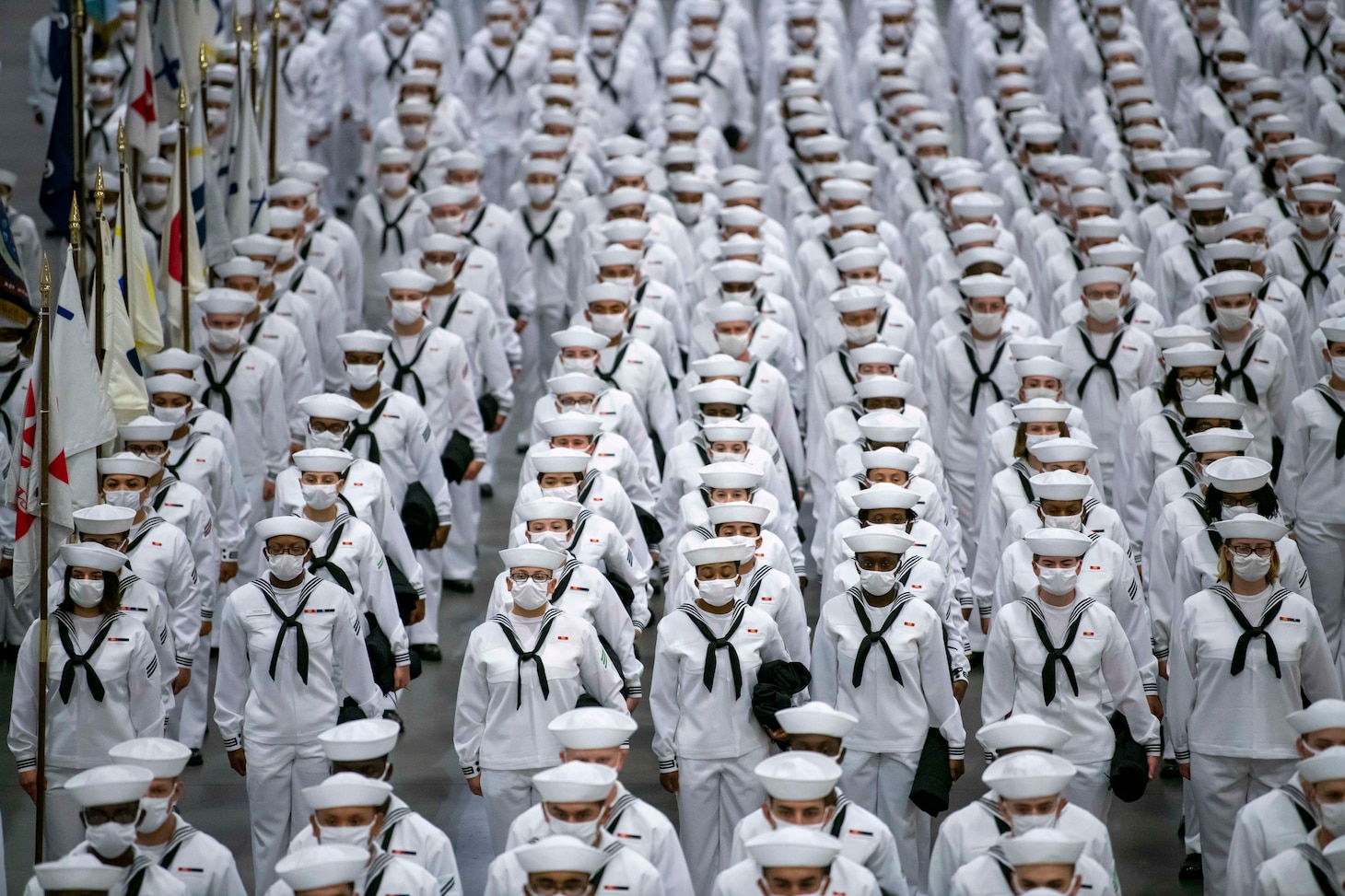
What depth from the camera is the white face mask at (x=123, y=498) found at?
988 cm

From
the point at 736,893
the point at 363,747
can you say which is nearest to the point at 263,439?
the point at 363,747

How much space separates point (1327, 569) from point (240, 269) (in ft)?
23.0

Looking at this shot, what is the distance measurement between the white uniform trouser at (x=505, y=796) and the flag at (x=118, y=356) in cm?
353

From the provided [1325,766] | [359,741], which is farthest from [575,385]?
[1325,766]

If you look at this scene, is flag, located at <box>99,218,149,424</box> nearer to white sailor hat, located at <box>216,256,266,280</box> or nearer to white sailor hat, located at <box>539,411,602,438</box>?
white sailor hat, located at <box>216,256,266,280</box>

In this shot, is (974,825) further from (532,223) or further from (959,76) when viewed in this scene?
(959,76)

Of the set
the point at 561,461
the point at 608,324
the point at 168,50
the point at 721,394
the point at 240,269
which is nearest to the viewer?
the point at 561,461

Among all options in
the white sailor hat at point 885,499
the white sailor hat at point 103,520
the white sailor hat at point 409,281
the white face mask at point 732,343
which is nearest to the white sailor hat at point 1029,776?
the white sailor hat at point 885,499

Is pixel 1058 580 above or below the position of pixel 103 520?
below

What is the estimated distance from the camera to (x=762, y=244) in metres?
14.0

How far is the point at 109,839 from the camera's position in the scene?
711 centimetres

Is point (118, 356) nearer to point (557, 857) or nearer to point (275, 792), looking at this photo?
point (275, 792)

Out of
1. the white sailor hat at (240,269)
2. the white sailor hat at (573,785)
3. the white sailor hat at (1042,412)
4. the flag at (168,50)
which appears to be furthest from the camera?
the flag at (168,50)

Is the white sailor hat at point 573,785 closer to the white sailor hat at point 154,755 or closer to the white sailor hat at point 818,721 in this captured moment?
the white sailor hat at point 818,721
